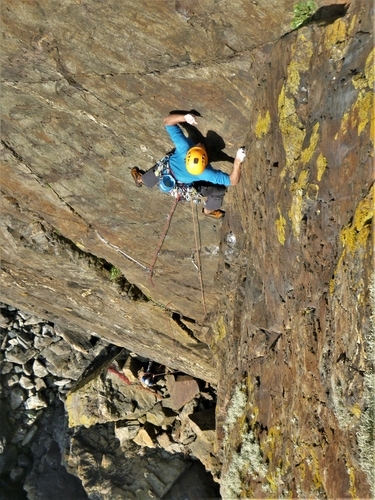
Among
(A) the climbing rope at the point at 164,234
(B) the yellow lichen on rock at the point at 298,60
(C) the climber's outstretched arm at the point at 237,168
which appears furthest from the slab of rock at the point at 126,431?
(B) the yellow lichen on rock at the point at 298,60

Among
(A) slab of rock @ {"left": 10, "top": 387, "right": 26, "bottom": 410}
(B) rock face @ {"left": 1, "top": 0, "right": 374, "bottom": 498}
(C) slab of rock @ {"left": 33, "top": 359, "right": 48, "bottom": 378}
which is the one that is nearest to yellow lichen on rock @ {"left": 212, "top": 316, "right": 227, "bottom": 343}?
(B) rock face @ {"left": 1, "top": 0, "right": 374, "bottom": 498}

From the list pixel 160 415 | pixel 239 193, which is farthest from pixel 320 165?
pixel 160 415

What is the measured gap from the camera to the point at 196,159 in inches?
321

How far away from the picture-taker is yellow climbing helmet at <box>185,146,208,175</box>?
26.8 feet

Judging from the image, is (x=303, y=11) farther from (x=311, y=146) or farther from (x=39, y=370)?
(x=39, y=370)

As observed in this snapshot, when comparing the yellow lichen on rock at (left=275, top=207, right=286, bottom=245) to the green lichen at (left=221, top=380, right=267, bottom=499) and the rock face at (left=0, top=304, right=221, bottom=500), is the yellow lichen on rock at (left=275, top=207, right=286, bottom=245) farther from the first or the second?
the rock face at (left=0, top=304, right=221, bottom=500)

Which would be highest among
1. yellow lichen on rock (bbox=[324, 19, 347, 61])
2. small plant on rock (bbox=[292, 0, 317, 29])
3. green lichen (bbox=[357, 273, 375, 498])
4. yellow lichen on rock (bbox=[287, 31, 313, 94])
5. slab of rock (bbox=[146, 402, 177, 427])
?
small plant on rock (bbox=[292, 0, 317, 29])

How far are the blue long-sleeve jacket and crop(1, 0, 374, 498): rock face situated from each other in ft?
0.70

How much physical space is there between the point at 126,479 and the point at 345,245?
12.8m

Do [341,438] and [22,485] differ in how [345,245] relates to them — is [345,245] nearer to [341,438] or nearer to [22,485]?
[341,438]

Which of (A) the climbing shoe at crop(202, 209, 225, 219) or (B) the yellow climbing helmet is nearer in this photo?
(B) the yellow climbing helmet

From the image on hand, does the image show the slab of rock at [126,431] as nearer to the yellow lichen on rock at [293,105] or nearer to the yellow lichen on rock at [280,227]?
the yellow lichen on rock at [280,227]

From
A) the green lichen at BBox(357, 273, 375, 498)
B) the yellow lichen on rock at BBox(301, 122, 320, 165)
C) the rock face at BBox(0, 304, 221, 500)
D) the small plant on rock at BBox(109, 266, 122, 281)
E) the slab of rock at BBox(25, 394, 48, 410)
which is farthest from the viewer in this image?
the slab of rock at BBox(25, 394, 48, 410)

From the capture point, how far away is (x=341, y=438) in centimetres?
536
